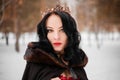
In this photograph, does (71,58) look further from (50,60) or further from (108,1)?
(108,1)

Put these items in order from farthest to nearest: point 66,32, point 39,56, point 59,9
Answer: point 59,9 → point 66,32 → point 39,56

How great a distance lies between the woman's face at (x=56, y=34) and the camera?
3.23 meters

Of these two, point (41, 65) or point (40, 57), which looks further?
point (41, 65)

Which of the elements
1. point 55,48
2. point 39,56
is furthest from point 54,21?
point 39,56

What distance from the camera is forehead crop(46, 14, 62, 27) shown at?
3236 mm

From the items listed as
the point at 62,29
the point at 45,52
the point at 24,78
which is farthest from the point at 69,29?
the point at 24,78

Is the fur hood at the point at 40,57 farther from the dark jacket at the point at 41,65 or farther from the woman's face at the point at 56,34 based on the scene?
the woman's face at the point at 56,34

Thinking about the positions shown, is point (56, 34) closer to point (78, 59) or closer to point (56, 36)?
point (56, 36)

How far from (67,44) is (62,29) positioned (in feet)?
0.45

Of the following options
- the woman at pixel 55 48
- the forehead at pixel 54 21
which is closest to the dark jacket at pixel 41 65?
the woman at pixel 55 48

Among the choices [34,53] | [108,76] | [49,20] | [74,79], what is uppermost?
[49,20]

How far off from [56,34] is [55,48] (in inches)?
4.7

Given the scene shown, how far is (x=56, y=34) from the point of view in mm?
3232

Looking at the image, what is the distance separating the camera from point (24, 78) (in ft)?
10.9
